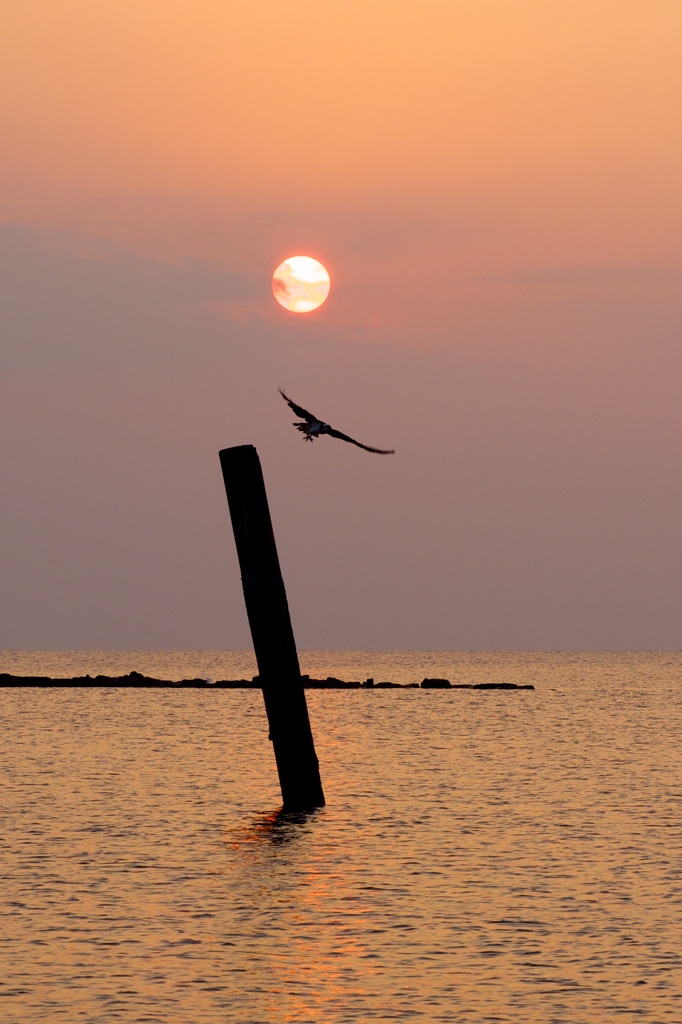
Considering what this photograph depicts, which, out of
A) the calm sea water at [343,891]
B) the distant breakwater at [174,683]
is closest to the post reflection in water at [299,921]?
the calm sea water at [343,891]

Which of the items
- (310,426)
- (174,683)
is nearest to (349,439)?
(310,426)

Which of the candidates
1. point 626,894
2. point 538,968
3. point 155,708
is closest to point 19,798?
point 626,894

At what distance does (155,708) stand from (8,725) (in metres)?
20.3

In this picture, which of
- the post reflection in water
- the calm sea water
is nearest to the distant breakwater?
the calm sea water

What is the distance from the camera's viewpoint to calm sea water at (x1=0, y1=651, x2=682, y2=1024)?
14.4 metres

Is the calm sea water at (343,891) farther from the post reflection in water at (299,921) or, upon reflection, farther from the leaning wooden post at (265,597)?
the leaning wooden post at (265,597)

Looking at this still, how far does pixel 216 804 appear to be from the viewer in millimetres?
31625

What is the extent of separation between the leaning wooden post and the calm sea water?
2.35 meters

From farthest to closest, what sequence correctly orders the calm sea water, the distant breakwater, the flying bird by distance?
the distant breakwater
the flying bird
the calm sea water

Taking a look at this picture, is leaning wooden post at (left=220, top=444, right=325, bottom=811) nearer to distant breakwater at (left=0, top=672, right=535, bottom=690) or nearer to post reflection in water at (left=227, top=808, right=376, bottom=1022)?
post reflection in water at (left=227, top=808, right=376, bottom=1022)

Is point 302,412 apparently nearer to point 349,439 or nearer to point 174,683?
point 349,439

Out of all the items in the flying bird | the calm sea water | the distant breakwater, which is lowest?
the calm sea water

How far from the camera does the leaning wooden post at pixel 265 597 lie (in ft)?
78.6

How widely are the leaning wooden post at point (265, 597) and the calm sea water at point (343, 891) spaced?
2.35m
